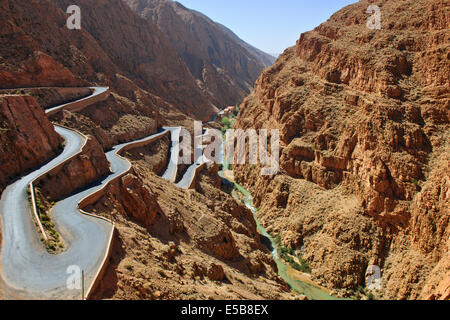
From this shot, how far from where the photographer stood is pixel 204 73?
438 ft

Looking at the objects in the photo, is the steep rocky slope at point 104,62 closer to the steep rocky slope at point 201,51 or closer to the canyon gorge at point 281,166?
the canyon gorge at point 281,166

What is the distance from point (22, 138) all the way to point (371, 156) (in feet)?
119

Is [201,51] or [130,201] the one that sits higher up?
[201,51]

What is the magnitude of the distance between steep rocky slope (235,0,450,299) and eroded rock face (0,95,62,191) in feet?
97.8

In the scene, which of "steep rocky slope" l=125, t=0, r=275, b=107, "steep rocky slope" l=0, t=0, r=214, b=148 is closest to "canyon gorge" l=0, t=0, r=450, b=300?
"steep rocky slope" l=0, t=0, r=214, b=148

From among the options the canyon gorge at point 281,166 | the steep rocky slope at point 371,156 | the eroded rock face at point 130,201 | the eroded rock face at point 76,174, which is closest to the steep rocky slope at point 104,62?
the canyon gorge at point 281,166

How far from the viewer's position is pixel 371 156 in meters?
39.2

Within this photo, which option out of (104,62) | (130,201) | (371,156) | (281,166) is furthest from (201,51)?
(130,201)

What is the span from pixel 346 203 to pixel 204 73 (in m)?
104

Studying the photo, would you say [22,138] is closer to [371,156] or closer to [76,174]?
[76,174]

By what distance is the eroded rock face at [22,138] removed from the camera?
24352 mm

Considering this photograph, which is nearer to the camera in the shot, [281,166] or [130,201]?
[130,201]

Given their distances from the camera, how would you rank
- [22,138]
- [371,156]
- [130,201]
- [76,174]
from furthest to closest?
[371,156]
[76,174]
[130,201]
[22,138]
